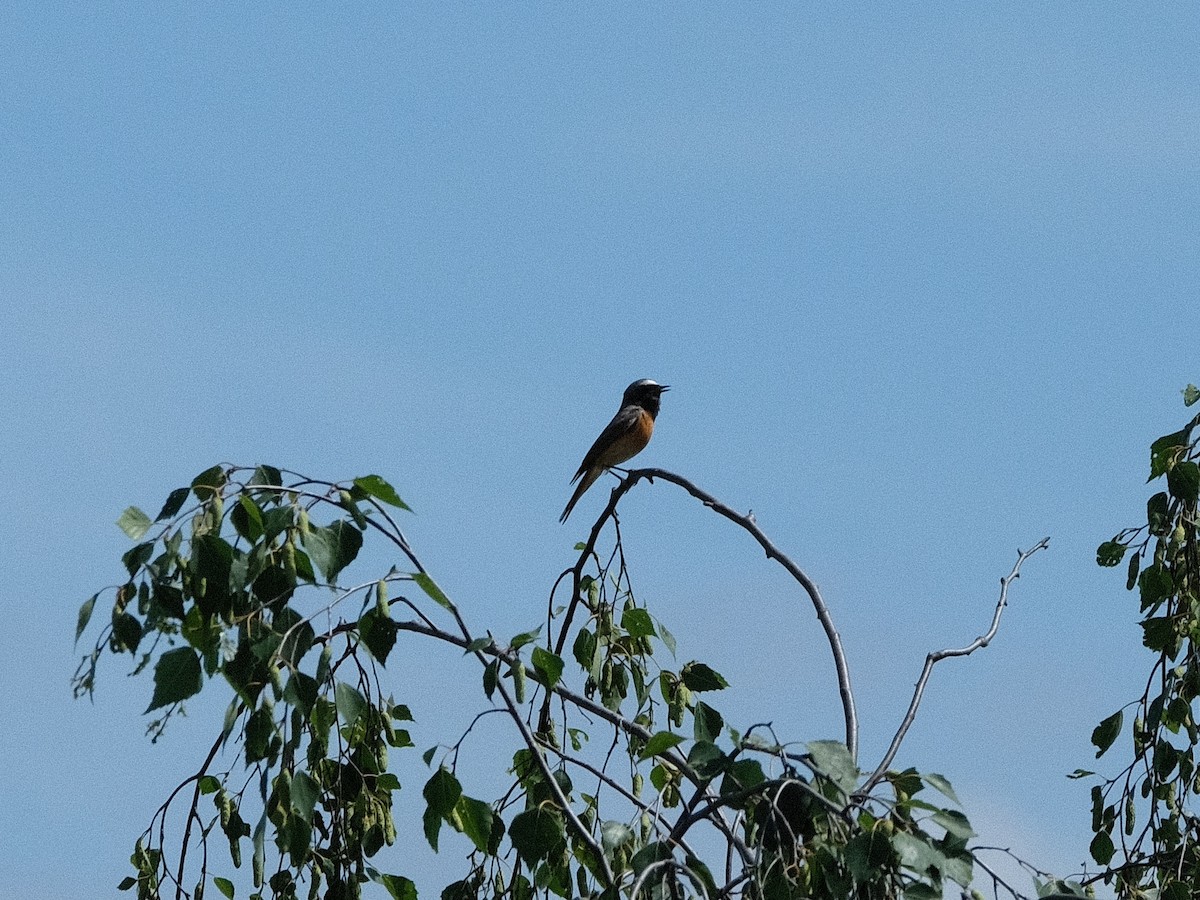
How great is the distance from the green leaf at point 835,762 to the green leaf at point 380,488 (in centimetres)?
84

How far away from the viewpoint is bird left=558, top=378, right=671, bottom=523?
900cm

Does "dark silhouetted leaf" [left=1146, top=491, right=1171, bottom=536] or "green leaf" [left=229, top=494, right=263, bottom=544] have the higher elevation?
"dark silhouetted leaf" [left=1146, top=491, right=1171, bottom=536]

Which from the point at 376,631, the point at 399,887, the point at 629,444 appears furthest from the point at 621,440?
the point at 376,631

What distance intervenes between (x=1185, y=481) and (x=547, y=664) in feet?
6.76

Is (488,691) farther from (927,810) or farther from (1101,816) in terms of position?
(1101,816)

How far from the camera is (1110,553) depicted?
4.80 meters

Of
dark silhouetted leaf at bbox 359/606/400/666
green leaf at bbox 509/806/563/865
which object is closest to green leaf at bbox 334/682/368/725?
dark silhouetted leaf at bbox 359/606/400/666

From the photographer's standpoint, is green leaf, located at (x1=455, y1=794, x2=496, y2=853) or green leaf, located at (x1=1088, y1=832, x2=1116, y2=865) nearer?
green leaf, located at (x1=455, y1=794, x2=496, y2=853)

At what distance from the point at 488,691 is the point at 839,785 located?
734 mm

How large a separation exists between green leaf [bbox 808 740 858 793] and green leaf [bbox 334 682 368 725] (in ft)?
2.87

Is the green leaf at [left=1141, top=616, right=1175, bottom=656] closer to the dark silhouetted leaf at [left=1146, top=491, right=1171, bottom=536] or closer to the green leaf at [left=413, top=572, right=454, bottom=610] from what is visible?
the dark silhouetted leaf at [left=1146, top=491, right=1171, bottom=536]

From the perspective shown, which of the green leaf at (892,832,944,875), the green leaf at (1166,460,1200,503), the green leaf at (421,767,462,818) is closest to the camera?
the green leaf at (892,832,944,875)

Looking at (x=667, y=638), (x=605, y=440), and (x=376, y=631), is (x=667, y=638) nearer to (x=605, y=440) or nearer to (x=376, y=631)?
(x=376, y=631)

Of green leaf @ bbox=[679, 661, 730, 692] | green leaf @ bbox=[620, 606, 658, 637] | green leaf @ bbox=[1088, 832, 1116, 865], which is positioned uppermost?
green leaf @ bbox=[620, 606, 658, 637]
